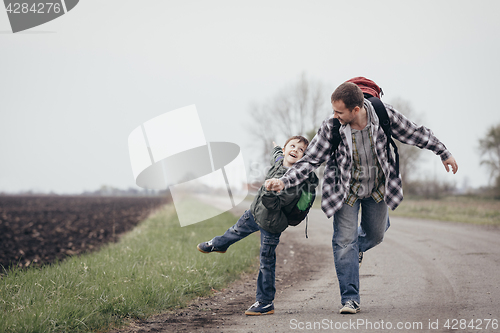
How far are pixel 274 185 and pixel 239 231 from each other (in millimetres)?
849

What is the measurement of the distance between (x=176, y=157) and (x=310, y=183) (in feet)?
21.7

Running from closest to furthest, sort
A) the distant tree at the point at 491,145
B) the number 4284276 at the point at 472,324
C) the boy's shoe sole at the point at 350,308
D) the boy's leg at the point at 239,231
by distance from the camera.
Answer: the number 4284276 at the point at 472,324
the boy's shoe sole at the point at 350,308
the boy's leg at the point at 239,231
the distant tree at the point at 491,145

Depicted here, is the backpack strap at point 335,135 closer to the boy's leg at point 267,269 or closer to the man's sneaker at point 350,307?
the boy's leg at point 267,269

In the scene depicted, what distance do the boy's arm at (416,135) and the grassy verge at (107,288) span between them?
2.74 m

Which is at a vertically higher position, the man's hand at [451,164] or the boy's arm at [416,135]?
the boy's arm at [416,135]

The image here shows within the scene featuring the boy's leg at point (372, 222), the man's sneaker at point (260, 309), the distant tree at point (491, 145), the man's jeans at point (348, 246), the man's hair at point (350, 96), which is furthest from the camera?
the distant tree at point (491, 145)

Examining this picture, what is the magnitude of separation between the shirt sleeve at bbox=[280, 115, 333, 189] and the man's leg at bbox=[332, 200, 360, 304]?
0.47 meters

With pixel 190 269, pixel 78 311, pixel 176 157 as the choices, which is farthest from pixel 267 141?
pixel 78 311

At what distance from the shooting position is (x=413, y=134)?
376 centimetres

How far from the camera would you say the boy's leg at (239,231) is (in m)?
4.05

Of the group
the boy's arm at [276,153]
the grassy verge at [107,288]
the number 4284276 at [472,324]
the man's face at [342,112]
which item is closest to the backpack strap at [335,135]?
the man's face at [342,112]

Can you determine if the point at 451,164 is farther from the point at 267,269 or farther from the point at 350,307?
the point at 267,269

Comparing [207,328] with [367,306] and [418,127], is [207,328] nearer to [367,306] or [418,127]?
[367,306]

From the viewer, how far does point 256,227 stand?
4.05m
